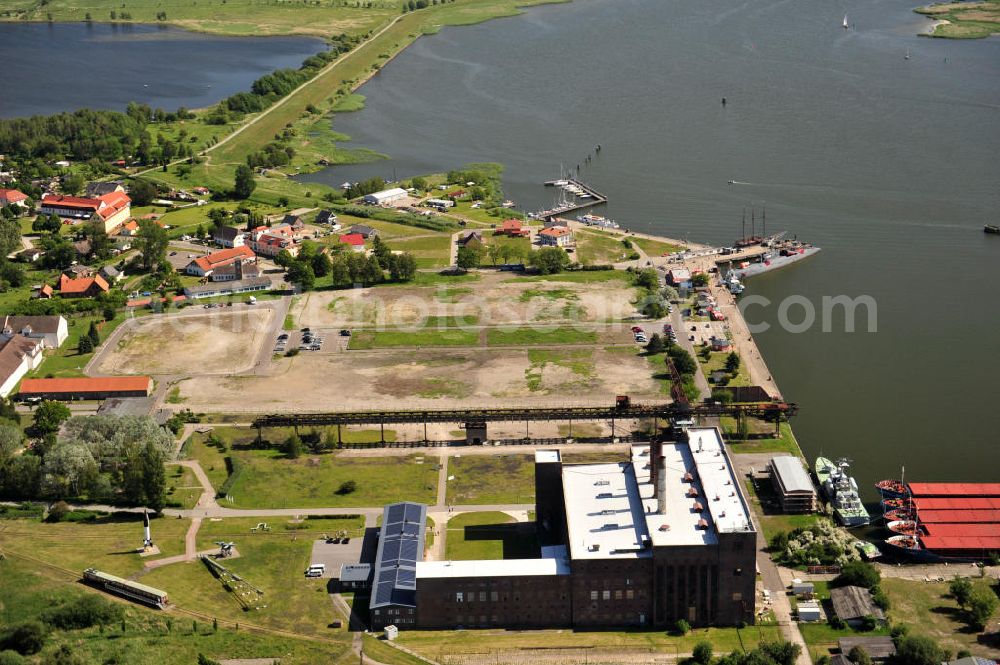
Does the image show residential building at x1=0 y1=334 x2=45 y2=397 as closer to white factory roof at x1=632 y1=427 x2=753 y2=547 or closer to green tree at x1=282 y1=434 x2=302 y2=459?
green tree at x1=282 y1=434 x2=302 y2=459

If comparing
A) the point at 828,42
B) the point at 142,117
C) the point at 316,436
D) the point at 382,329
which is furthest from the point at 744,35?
the point at 316,436

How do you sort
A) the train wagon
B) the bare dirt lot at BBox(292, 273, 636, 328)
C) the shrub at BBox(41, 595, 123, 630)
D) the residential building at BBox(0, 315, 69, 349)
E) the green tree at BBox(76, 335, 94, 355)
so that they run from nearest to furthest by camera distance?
the shrub at BBox(41, 595, 123, 630)
the train wagon
the green tree at BBox(76, 335, 94, 355)
the residential building at BBox(0, 315, 69, 349)
the bare dirt lot at BBox(292, 273, 636, 328)

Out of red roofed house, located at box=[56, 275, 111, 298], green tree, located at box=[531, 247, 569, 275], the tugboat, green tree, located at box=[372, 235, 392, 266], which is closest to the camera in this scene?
the tugboat

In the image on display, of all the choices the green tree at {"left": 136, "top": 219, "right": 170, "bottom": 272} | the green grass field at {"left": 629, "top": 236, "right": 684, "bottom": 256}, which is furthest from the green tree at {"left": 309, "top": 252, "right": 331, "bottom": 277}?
the green grass field at {"left": 629, "top": 236, "right": 684, "bottom": 256}

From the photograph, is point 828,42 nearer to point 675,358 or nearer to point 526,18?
point 526,18

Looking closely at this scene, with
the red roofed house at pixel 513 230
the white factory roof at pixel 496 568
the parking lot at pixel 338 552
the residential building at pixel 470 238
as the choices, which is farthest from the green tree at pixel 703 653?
the red roofed house at pixel 513 230

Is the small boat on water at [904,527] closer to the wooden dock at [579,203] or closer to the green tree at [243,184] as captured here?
the wooden dock at [579,203]
